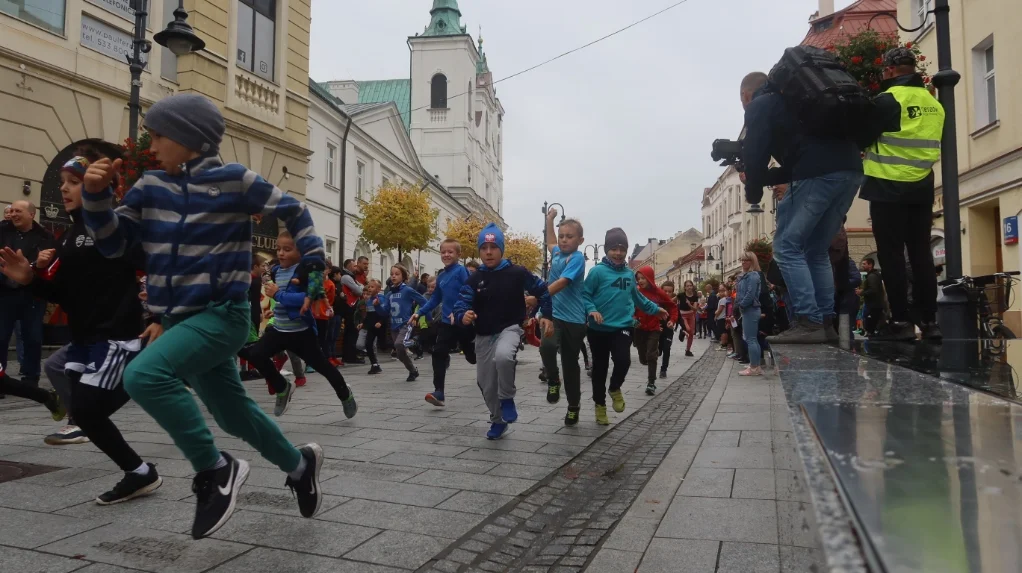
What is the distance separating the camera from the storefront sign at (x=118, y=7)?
14530mm

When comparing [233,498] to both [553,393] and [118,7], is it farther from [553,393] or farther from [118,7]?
[118,7]

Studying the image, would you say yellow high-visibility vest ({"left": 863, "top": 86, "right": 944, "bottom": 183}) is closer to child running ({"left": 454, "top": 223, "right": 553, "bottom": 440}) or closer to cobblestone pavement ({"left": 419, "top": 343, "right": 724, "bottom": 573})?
cobblestone pavement ({"left": 419, "top": 343, "right": 724, "bottom": 573})

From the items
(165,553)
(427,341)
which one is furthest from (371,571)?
(427,341)

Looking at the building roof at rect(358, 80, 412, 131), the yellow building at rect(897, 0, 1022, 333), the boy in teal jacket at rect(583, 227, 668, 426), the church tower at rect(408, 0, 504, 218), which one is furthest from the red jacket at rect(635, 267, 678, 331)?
the building roof at rect(358, 80, 412, 131)

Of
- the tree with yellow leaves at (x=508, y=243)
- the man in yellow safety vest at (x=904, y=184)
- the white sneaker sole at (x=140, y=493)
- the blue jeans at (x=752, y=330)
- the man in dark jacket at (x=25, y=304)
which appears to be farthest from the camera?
the tree with yellow leaves at (x=508, y=243)

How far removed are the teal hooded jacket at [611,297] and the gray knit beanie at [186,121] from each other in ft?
12.6

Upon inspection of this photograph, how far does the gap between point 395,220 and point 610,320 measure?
24.6m

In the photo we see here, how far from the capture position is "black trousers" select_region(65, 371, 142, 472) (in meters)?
3.63

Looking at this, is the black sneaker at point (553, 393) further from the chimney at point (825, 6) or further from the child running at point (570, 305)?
the chimney at point (825, 6)

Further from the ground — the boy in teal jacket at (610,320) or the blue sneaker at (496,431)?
the boy in teal jacket at (610,320)

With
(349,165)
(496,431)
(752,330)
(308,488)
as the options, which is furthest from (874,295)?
(349,165)

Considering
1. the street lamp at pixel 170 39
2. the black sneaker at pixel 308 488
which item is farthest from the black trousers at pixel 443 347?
the street lamp at pixel 170 39

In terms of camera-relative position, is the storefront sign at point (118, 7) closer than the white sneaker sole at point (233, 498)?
No

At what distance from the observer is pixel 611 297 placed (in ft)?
20.6
